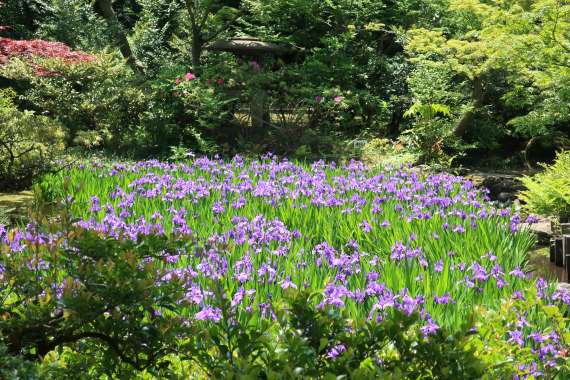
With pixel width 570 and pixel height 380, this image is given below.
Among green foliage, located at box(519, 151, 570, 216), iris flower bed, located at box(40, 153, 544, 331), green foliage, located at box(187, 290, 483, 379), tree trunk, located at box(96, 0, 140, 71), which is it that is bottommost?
green foliage, located at box(519, 151, 570, 216)

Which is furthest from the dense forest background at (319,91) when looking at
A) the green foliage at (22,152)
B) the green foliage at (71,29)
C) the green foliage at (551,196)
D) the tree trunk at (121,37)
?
the green foliage at (551,196)

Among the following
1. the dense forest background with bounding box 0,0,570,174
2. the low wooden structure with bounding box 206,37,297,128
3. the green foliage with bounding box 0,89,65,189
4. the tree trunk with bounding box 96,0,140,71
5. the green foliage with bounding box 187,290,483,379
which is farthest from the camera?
the tree trunk with bounding box 96,0,140,71

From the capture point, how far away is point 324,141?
9984mm

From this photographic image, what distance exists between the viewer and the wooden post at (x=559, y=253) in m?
4.91

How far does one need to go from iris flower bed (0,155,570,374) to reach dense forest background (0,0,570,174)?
9.98 feet

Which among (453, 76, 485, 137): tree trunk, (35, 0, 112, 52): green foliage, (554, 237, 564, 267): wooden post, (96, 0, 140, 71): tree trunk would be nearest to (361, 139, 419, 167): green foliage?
(453, 76, 485, 137): tree trunk

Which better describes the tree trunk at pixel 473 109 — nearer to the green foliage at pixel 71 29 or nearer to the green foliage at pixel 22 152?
the green foliage at pixel 22 152

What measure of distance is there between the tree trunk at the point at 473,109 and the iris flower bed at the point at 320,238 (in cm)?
357

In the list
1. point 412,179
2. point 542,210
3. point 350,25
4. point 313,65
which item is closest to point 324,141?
point 313,65

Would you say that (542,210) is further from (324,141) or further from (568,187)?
(324,141)

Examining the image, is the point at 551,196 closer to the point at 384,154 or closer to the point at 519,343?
the point at 519,343

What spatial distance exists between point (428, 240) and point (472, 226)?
493mm

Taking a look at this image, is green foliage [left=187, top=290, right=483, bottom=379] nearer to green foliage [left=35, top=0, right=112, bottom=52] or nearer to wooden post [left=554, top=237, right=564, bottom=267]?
wooden post [left=554, top=237, right=564, bottom=267]

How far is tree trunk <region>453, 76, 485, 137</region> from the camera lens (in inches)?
390
